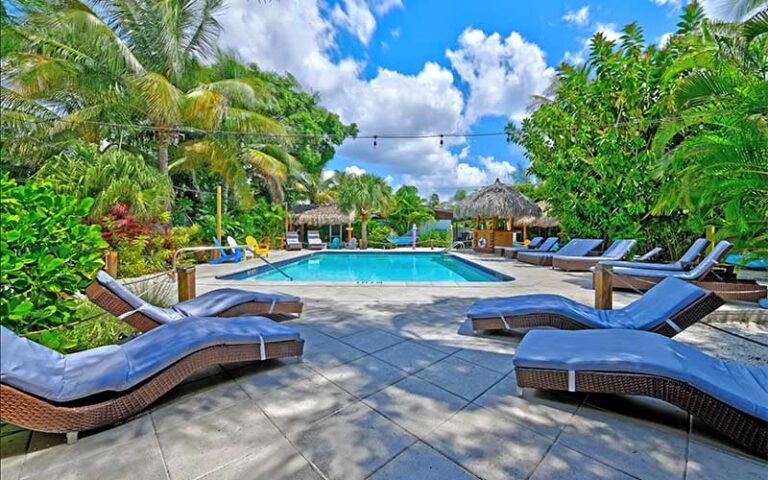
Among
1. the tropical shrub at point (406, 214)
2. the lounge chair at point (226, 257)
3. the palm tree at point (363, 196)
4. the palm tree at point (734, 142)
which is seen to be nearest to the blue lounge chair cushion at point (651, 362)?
the palm tree at point (734, 142)

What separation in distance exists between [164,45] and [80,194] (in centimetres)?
621

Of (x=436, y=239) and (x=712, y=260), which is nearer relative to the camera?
(x=712, y=260)

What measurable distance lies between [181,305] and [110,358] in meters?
1.90

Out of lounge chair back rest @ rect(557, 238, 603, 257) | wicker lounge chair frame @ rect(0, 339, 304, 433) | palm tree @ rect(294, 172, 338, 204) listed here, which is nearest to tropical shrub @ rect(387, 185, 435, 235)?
palm tree @ rect(294, 172, 338, 204)

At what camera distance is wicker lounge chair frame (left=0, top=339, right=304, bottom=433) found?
172 centimetres

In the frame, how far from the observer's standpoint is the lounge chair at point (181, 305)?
3188mm

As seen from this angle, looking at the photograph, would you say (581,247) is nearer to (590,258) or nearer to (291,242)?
(590,258)

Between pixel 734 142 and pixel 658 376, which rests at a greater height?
pixel 734 142

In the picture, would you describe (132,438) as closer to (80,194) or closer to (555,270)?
(80,194)

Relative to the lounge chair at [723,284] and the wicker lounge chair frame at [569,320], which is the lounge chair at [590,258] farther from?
the wicker lounge chair frame at [569,320]

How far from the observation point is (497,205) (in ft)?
53.2

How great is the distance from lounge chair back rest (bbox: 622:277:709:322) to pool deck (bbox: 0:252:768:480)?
78cm

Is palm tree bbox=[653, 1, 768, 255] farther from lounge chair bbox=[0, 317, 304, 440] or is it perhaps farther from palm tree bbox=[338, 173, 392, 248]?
palm tree bbox=[338, 173, 392, 248]

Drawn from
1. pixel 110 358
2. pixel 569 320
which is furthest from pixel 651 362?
pixel 110 358
